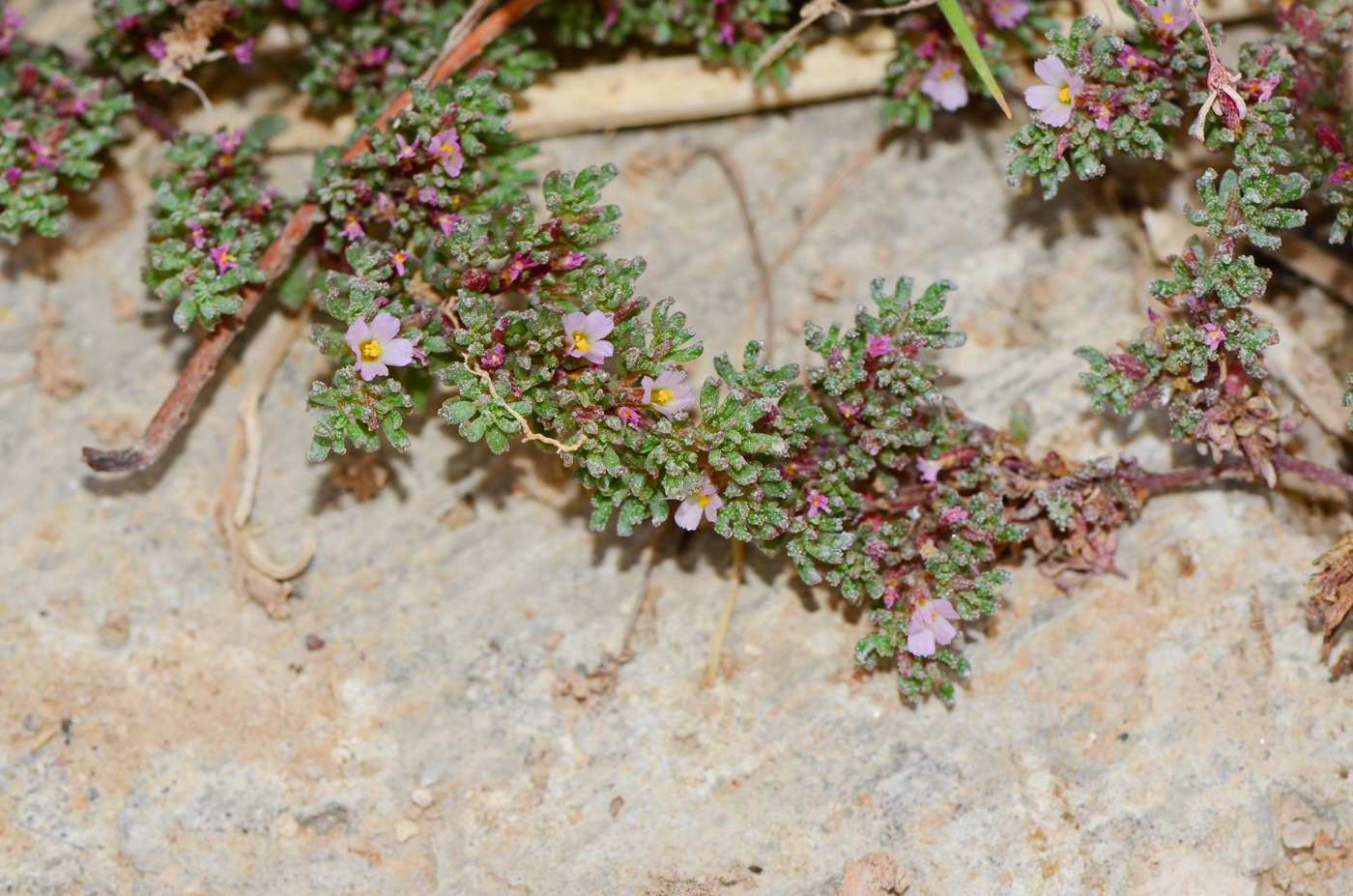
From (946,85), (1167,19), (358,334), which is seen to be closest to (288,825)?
(358,334)

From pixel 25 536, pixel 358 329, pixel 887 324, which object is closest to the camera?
pixel 358 329

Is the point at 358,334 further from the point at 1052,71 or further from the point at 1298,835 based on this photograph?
the point at 1298,835

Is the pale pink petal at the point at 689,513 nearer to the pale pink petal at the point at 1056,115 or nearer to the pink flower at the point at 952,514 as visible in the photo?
the pink flower at the point at 952,514

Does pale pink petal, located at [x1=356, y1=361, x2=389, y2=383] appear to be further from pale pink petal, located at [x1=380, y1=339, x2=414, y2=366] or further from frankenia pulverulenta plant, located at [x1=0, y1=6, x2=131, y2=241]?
frankenia pulverulenta plant, located at [x1=0, y1=6, x2=131, y2=241]

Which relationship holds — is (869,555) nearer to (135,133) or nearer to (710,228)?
(710,228)

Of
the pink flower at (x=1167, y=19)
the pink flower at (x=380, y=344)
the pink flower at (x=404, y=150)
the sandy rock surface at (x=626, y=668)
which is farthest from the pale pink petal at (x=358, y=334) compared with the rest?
the pink flower at (x=1167, y=19)

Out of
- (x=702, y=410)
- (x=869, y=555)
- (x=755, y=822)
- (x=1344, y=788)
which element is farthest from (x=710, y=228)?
(x=1344, y=788)
